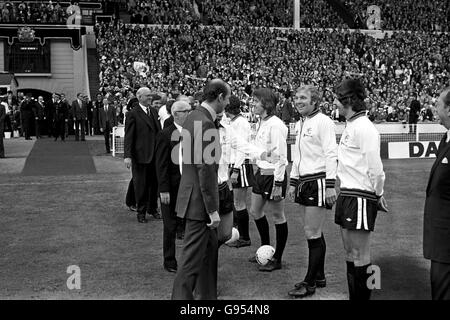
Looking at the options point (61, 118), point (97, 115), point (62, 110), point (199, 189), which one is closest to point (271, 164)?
point (199, 189)

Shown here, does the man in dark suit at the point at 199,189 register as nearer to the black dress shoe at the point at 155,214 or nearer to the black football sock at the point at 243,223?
the black football sock at the point at 243,223

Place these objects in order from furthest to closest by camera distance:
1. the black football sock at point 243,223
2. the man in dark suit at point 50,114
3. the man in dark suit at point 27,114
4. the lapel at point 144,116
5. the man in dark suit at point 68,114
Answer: the man in dark suit at point 50,114 < the man in dark suit at point 27,114 < the man in dark suit at point 68,114 < the lapel at point 144,116 < the black football sock at point 243,223

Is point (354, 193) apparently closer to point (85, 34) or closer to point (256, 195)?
point (256, 195)

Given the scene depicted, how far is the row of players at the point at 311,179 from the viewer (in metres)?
5.52

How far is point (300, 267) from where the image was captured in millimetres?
7305

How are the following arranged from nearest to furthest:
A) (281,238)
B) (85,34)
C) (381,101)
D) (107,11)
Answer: (281,238) < (381,101) < (85,34) < (107,11)

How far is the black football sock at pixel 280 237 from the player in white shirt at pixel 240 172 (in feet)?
3.83

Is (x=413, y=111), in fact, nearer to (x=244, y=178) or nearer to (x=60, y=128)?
(x=60, y=128)

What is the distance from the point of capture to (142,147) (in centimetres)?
984

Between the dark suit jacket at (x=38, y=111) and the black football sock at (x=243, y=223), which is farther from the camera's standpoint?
the dark suit jacket at (x=38, y=111)

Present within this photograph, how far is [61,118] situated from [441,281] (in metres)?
23.0

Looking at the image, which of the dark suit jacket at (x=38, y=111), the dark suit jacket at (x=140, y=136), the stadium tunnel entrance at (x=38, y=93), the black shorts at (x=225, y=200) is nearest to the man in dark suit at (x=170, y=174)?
the black shorts at (x=225, y=200)
